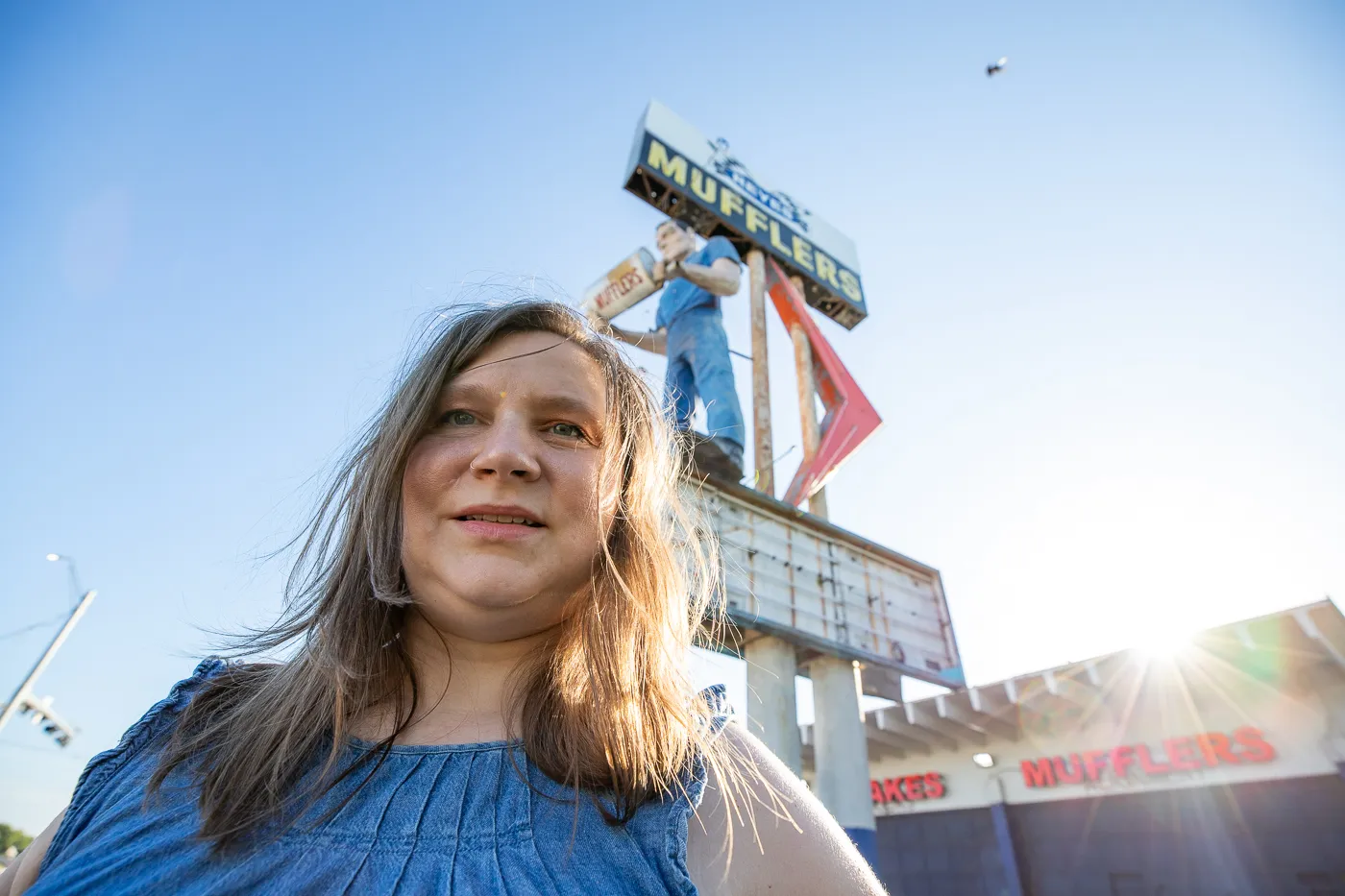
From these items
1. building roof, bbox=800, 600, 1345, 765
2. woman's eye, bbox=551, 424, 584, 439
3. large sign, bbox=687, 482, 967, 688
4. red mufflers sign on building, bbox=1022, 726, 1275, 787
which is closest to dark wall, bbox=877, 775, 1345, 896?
red mufflers sign on building, bbox=1022, 726, 1275, 787

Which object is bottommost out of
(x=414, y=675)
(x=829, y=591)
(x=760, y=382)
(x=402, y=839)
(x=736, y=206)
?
(x=402, y=839)

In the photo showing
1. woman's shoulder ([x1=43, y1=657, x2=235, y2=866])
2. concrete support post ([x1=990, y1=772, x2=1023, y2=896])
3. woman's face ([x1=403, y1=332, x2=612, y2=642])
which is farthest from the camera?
concrete support post ([x1=990, y1=772, x2=1023, y2=896])

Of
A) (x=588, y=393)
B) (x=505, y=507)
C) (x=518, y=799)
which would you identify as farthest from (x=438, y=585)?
(x=588, y=393)

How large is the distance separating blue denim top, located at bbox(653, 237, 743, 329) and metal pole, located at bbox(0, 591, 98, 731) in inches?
→ 856

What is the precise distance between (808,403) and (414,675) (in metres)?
8.10

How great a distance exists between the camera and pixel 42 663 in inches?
744

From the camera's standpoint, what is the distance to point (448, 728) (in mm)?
1142

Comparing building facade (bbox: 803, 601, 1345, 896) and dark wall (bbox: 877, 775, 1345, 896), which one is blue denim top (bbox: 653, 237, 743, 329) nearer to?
building facade (bbox: 803, 601, 1345, 896)

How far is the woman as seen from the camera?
927 mm

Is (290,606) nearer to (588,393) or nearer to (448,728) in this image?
(448,728)

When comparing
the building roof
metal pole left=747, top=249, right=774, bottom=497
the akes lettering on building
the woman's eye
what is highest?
the akes lettering on building

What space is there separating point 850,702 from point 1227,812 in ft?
18.9

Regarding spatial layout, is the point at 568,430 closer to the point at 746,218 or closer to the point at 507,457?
the point at 507,457

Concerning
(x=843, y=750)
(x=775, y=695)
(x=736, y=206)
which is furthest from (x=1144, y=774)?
(x=736, y=206)
